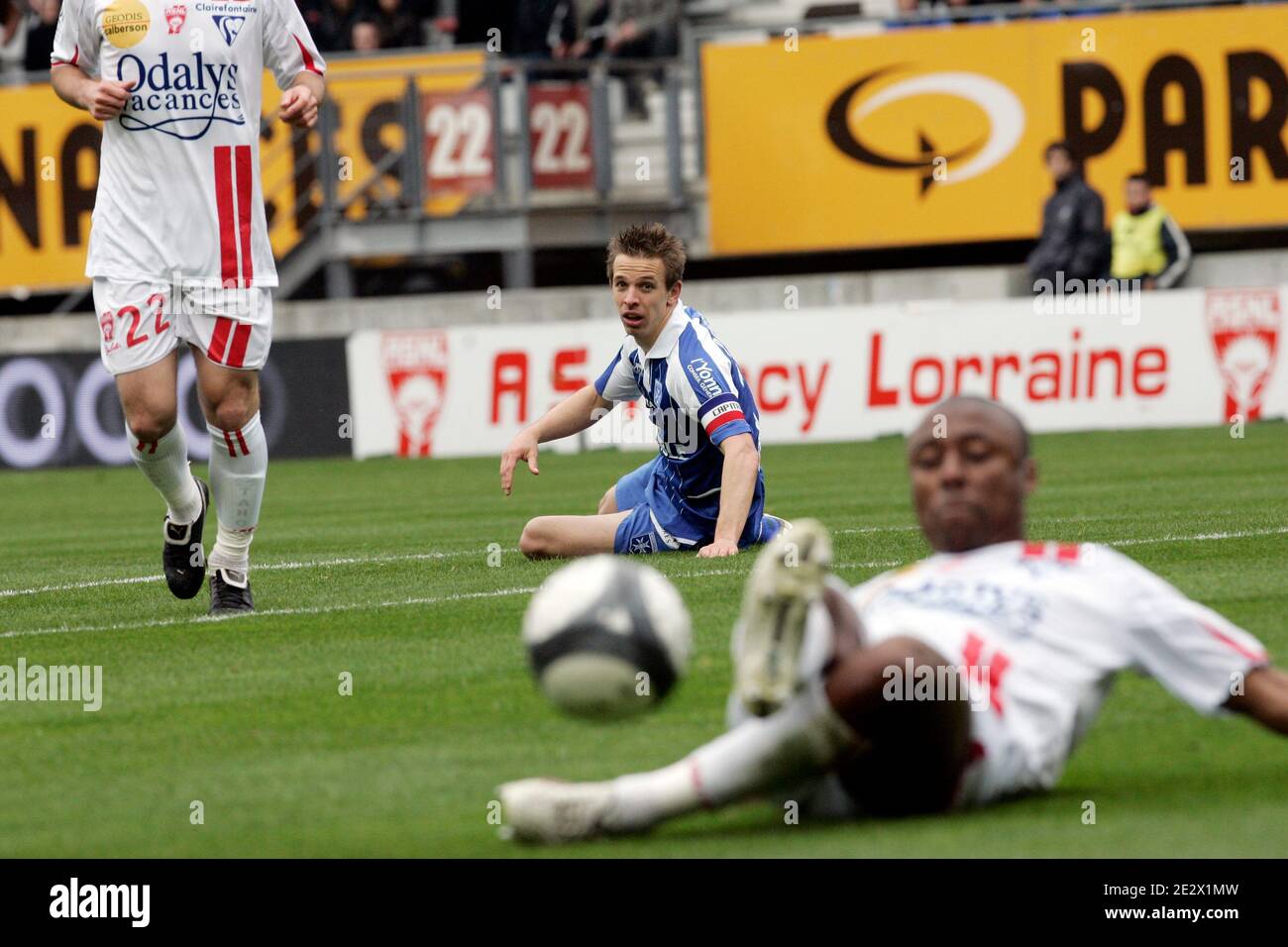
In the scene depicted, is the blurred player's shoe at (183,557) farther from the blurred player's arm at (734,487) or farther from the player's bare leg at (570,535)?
the blurred player's arm at (734,487)

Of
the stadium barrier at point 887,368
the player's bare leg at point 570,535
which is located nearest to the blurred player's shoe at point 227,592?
the player's bare leg at point 570,535

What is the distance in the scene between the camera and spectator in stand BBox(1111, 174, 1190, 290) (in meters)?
21.5

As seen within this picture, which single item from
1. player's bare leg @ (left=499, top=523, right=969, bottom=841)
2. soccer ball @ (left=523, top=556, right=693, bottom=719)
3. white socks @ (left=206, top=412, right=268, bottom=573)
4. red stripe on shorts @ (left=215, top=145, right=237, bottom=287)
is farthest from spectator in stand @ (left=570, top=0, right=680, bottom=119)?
player's bare leg @ (left=499, top=523, right=969, bottom=841)

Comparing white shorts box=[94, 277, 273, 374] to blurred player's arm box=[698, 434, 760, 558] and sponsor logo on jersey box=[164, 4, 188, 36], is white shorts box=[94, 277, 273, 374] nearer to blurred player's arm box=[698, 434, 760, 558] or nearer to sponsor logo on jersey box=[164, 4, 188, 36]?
sponsor logo on jersey box=[164, 4, 188, 36]

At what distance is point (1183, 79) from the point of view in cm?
2295

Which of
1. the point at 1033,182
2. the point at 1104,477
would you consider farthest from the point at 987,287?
the point at 1104,477

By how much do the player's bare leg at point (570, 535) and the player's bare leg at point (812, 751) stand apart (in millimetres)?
5837

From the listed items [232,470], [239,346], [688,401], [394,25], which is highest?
[394,25]

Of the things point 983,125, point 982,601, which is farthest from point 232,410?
point 983,125

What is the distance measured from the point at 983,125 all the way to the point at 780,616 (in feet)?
65.4

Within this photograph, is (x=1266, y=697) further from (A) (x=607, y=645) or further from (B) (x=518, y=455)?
(B) (x=518, y=455)

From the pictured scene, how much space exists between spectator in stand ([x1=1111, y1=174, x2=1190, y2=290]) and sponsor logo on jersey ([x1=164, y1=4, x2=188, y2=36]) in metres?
14.4

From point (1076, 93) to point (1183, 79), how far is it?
110 cm

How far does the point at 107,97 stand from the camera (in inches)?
332
